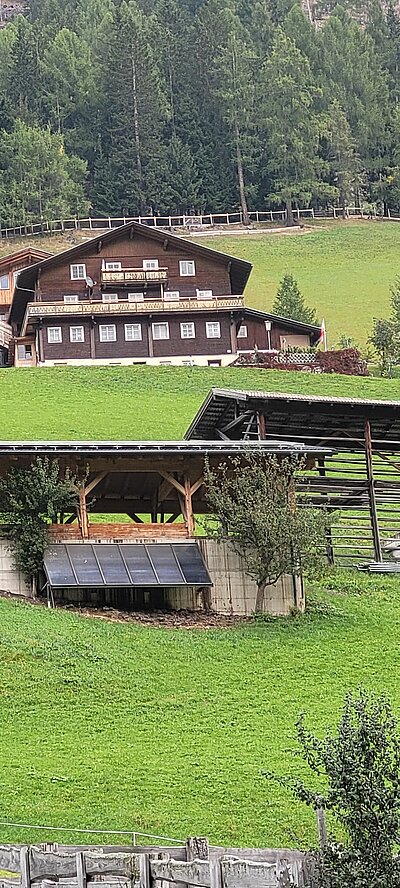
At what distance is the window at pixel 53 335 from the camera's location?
2886 inches

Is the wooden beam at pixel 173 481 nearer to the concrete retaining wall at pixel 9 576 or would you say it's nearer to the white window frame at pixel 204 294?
the concrete retaining wall at pixel 9 576

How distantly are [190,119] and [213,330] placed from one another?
6924 centimetres

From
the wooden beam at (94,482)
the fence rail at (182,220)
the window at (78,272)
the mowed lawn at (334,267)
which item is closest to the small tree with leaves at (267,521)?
the wooden beam at (94,482)

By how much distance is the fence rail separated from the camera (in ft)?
393

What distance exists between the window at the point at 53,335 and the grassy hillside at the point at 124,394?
12.0 m

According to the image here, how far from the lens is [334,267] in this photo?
356ft

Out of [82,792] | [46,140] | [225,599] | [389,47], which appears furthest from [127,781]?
[389,47]

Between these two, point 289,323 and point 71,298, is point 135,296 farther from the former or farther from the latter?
point 289,323

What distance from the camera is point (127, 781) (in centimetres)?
1928

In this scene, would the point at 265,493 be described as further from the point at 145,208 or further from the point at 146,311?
the point at 145,208

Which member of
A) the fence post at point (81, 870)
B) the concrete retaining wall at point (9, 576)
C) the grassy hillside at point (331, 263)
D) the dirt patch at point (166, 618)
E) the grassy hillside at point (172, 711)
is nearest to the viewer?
the fence post at point (81, 870)

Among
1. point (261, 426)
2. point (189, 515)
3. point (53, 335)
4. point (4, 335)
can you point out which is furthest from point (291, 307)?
point (189, 515)

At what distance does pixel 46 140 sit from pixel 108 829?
111377 mm

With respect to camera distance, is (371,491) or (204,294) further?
(204,294)
